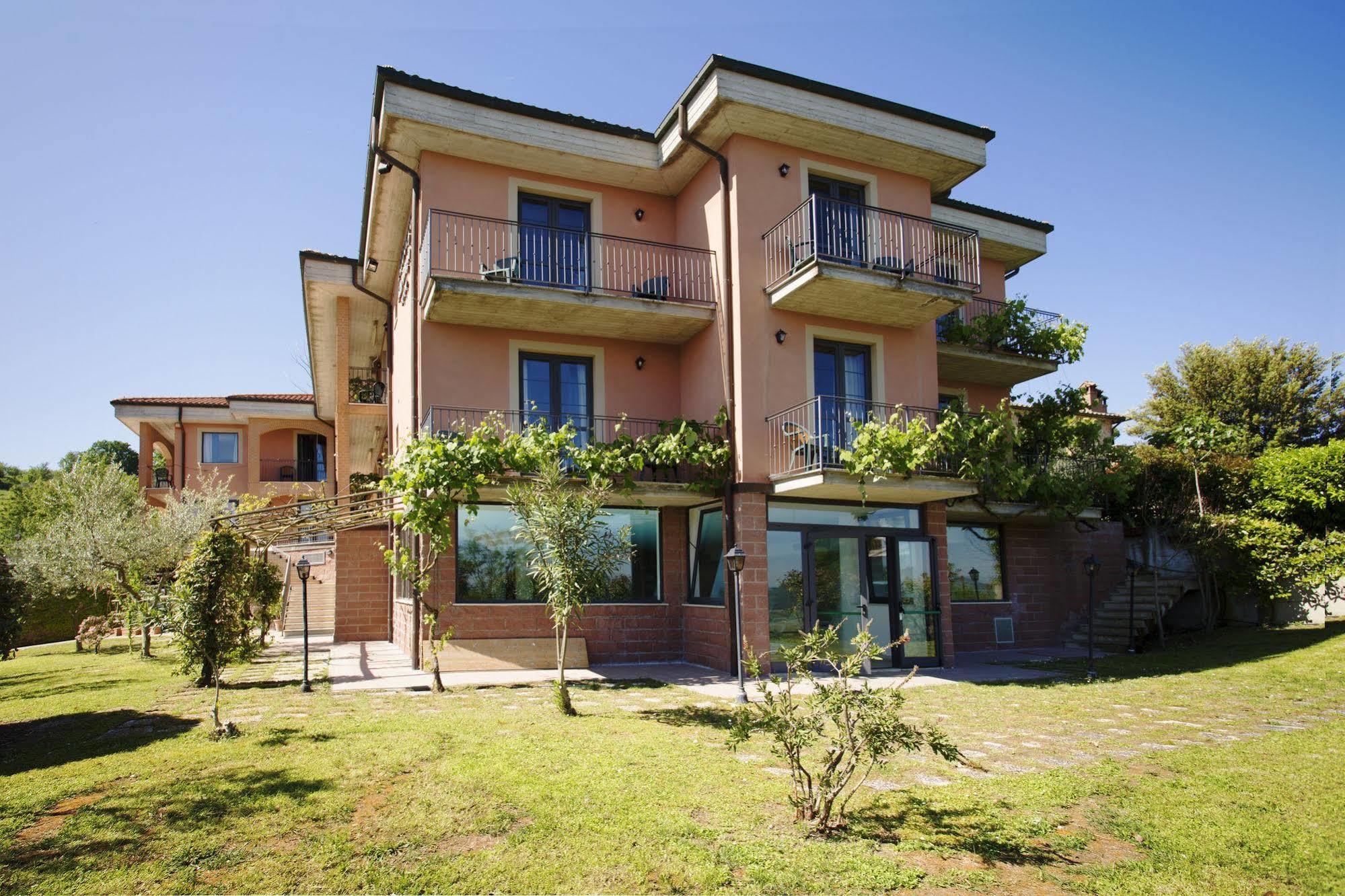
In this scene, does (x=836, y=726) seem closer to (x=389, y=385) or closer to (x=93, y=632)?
(x=389, y=385)

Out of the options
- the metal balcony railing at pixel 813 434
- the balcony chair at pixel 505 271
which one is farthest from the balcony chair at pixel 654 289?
the metal balcony railing at pixel 813 434

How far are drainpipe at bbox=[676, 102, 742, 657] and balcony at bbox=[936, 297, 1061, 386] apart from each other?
15.4ft

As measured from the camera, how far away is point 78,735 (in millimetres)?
8016

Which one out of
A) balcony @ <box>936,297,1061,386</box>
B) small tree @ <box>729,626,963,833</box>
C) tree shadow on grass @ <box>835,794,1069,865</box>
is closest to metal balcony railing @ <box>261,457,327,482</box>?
balcony @ <box>936,297,1061,386</box>

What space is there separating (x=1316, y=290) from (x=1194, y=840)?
10586 mm

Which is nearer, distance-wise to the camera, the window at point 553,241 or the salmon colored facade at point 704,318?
the salmon colored facade at point 704,318

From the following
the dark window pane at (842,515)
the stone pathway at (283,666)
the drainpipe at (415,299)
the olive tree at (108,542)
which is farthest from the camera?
the olive tree at (108,542)

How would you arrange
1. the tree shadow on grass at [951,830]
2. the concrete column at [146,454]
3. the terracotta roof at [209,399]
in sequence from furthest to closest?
the concrete column at [146,454] → the terracotta roof at [209,399] → the tree shadow on grass at [951,830]

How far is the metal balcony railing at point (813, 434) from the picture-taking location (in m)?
12.8

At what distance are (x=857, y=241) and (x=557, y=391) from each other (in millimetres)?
5774

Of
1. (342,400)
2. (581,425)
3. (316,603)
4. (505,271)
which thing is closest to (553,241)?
(505,271)

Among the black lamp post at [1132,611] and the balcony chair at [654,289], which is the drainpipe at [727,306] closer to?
the balcony chair at [654,289]

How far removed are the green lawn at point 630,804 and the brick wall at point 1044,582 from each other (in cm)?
698

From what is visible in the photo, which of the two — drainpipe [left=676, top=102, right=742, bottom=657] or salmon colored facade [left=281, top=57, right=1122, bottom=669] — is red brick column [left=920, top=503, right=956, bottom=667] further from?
drainpipe [left=676, top=102, right=742, bottom=657]
